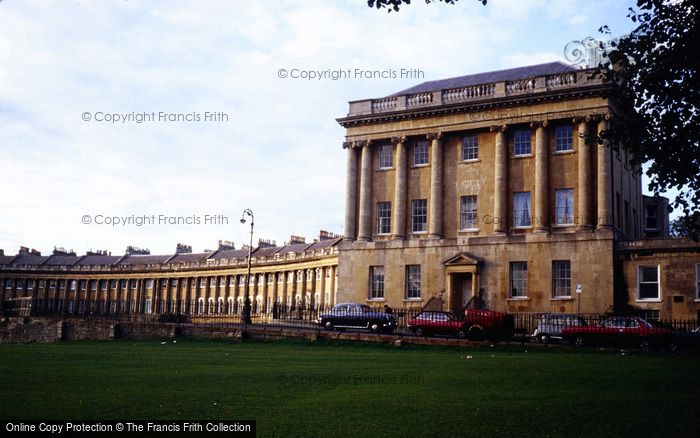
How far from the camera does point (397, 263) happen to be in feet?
152

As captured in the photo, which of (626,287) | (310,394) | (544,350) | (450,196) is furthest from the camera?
(450,196)

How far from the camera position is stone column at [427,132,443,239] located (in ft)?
149

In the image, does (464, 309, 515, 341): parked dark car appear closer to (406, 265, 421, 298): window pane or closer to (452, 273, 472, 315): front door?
(452, 273, 472, 315): front door

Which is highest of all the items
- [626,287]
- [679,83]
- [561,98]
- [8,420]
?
[561,98]

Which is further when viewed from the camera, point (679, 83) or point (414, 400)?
point (679, 83)

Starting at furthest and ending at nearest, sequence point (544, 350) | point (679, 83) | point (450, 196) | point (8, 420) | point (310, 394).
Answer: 1. point (450, 196)
2. point (544, 350)
3. point (679, 83)
4. point (310, 394)
5. point (8, 420)

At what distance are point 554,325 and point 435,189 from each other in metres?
14.8

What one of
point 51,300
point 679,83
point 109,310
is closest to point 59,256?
point 51,300

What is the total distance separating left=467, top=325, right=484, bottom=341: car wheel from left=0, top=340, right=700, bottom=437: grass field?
1152cm

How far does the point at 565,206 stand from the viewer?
140 feet

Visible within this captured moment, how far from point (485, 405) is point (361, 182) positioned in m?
36.7

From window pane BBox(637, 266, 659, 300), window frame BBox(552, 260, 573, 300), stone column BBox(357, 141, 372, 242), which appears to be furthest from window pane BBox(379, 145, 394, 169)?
window pane BBox(637, 266, 659, 300)

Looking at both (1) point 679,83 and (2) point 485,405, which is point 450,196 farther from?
(2) point 485,405

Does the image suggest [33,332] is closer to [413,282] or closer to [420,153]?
[413,282]
